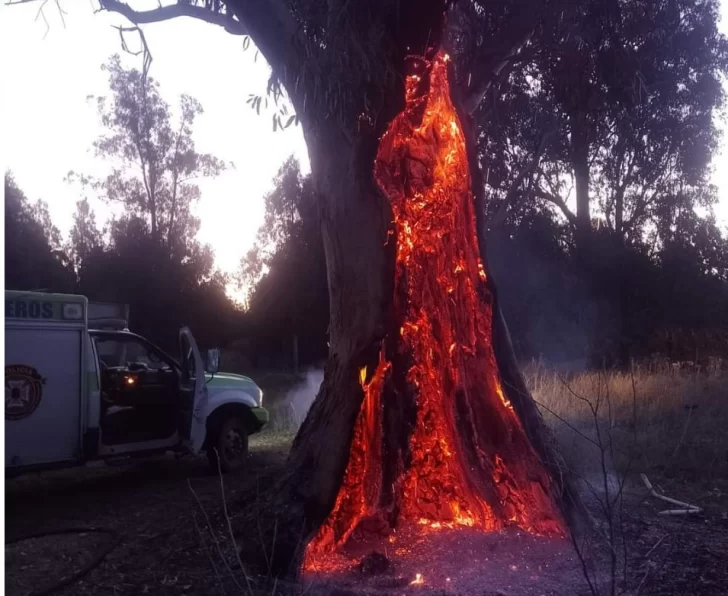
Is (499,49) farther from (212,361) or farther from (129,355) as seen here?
(129,355)

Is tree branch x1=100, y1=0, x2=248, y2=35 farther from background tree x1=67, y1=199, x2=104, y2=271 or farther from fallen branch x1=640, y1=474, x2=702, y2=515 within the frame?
background tree x1=67, y1=199, x2=104, y2=271

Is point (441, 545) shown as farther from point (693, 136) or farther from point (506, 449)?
point (693, 136)

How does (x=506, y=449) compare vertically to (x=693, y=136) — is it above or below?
below

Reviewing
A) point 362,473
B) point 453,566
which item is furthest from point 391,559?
point 362,473

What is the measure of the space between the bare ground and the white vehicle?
0.98 metres

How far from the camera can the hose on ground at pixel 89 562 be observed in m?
5.18

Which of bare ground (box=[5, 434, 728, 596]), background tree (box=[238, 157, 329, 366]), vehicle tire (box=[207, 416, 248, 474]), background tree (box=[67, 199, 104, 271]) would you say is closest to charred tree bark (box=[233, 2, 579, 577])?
bare ground (box=[5, 434, 728, 596])

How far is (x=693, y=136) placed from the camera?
1717cm

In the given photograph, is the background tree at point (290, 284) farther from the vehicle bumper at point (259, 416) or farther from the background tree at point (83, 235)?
the vehicle bumper at point (259, 416)

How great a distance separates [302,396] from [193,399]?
10.0m

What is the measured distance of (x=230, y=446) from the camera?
1037cm

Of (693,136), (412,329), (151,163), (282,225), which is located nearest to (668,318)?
(693,136)

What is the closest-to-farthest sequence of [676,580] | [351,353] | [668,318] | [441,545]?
1. [676,580]
2. [441,545]
3. [351,353]
4. [668,318]

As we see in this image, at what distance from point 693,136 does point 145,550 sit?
1571 cm
